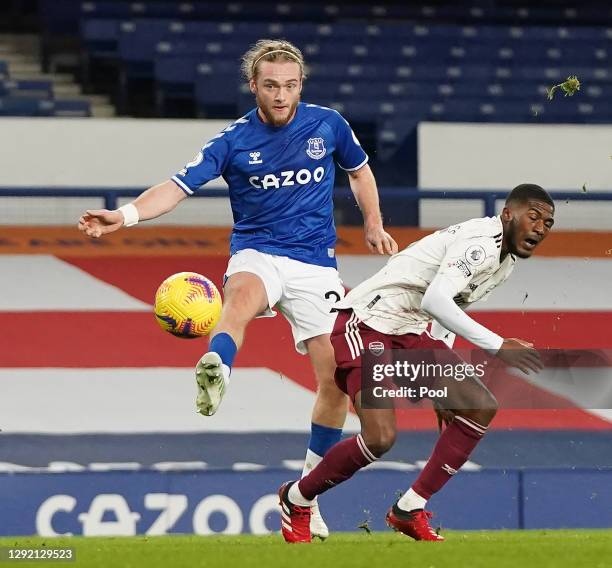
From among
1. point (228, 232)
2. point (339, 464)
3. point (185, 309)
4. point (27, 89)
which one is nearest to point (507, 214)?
point (339, 464)

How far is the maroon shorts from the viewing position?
18.3 feet

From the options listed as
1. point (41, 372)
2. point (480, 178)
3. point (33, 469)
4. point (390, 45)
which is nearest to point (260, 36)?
point (390, 45)

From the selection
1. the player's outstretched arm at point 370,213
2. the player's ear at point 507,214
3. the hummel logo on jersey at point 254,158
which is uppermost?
the hummel logo on jersey at point 254,158

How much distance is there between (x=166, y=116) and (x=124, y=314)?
11.7 ft

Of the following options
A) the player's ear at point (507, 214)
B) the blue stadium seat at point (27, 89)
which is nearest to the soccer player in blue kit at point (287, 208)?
the player's ear at point (507, 214)

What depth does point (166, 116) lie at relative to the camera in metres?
13.7

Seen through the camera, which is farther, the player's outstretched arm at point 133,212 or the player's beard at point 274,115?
the player's beard at point 274,115

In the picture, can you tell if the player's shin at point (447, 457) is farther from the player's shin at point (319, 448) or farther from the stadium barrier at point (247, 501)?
the stadium barrier at point (247, 501)

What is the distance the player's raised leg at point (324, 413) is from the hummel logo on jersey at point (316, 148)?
75 centimetres

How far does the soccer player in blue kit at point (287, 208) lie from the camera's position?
19.8 feet

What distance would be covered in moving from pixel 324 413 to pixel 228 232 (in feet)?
15.2

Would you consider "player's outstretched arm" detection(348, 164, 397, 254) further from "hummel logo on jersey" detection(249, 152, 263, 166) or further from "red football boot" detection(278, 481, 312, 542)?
"red football boot" detection(278, 481, 312, 542)

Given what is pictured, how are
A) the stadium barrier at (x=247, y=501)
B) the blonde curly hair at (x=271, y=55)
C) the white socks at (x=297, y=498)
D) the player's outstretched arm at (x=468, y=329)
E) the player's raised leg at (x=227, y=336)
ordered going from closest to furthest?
the player's outstretched arm at (x=468, y=329) < the player's raised leg at (x=227, y=336) < the white socks at (x=297, y=498) < the blonde curly hair at (x=271, y=55) < the stadium barrier at (x=247, y=501)

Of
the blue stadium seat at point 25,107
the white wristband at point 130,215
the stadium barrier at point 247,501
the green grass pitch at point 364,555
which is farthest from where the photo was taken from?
the blue stadium seat at point 25,107
